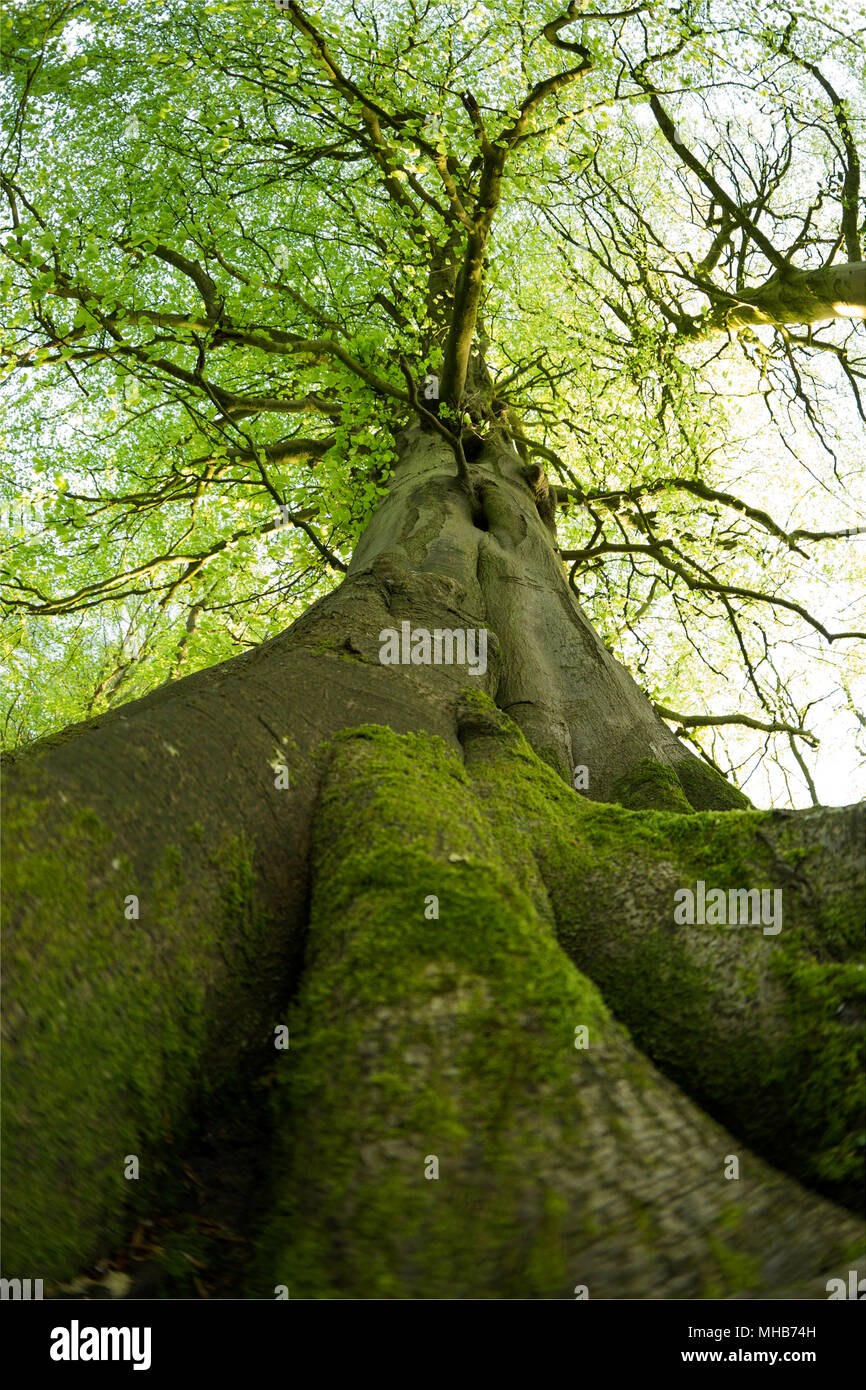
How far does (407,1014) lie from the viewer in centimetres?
188

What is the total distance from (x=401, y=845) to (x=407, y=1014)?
1.93ft

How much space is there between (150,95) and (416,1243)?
384 inches

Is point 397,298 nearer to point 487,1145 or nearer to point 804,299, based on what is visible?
point 804,299

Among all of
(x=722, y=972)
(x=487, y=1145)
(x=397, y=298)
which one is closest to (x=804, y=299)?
(x=397, y=298)

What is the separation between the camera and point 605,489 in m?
10.1

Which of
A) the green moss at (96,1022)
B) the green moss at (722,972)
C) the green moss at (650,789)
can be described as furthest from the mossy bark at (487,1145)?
the green moss at (650,789)

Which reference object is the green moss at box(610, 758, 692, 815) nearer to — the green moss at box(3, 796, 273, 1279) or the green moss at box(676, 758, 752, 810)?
the green moss at box(676, 758, 752, 810)

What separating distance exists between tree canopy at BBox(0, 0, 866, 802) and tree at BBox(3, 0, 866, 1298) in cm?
9

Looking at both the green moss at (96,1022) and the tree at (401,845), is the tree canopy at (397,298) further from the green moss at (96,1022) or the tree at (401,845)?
the green moss at (96,1022)

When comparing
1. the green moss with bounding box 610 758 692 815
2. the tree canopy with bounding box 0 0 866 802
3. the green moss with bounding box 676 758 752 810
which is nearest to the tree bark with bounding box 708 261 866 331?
the tree canopy with bounding box 0 0 866 802

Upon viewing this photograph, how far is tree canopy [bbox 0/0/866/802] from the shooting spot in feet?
20.6

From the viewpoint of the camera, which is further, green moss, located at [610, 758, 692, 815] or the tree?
green moss, located at [610, 758, 692, 815]
